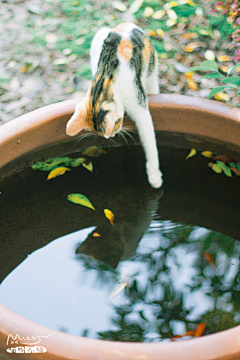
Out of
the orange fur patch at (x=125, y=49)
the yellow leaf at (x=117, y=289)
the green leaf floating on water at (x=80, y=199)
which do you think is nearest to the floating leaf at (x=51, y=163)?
the green leaf floating on water at (x=80, y=199)

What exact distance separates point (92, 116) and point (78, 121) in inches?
2.3

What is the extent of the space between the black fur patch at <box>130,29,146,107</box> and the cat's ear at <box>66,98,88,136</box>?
225mm

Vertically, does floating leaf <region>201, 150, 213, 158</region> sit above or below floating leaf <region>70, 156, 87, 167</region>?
above

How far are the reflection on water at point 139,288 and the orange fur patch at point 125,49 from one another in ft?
2.28

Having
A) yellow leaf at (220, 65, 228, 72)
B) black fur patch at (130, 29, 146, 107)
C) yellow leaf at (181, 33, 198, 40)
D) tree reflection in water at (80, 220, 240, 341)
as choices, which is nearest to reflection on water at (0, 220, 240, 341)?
tree reflection in water at (80, 220, 240, 341)

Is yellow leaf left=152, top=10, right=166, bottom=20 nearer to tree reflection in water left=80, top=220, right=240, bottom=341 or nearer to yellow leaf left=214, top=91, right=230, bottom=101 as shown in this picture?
yellow leaf left=214, top=91, right=230, bottom=101

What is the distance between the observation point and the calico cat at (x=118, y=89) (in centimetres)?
126

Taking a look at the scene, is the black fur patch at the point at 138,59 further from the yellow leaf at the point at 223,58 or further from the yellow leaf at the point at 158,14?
the yellow leaf at the point at 158,14

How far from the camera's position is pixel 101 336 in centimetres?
104

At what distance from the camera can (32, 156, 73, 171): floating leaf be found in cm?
150

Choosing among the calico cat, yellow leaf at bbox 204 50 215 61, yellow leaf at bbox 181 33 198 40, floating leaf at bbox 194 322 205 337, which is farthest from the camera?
yellow leaf at bbox 181 33 198 40

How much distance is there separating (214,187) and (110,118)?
597 mm
